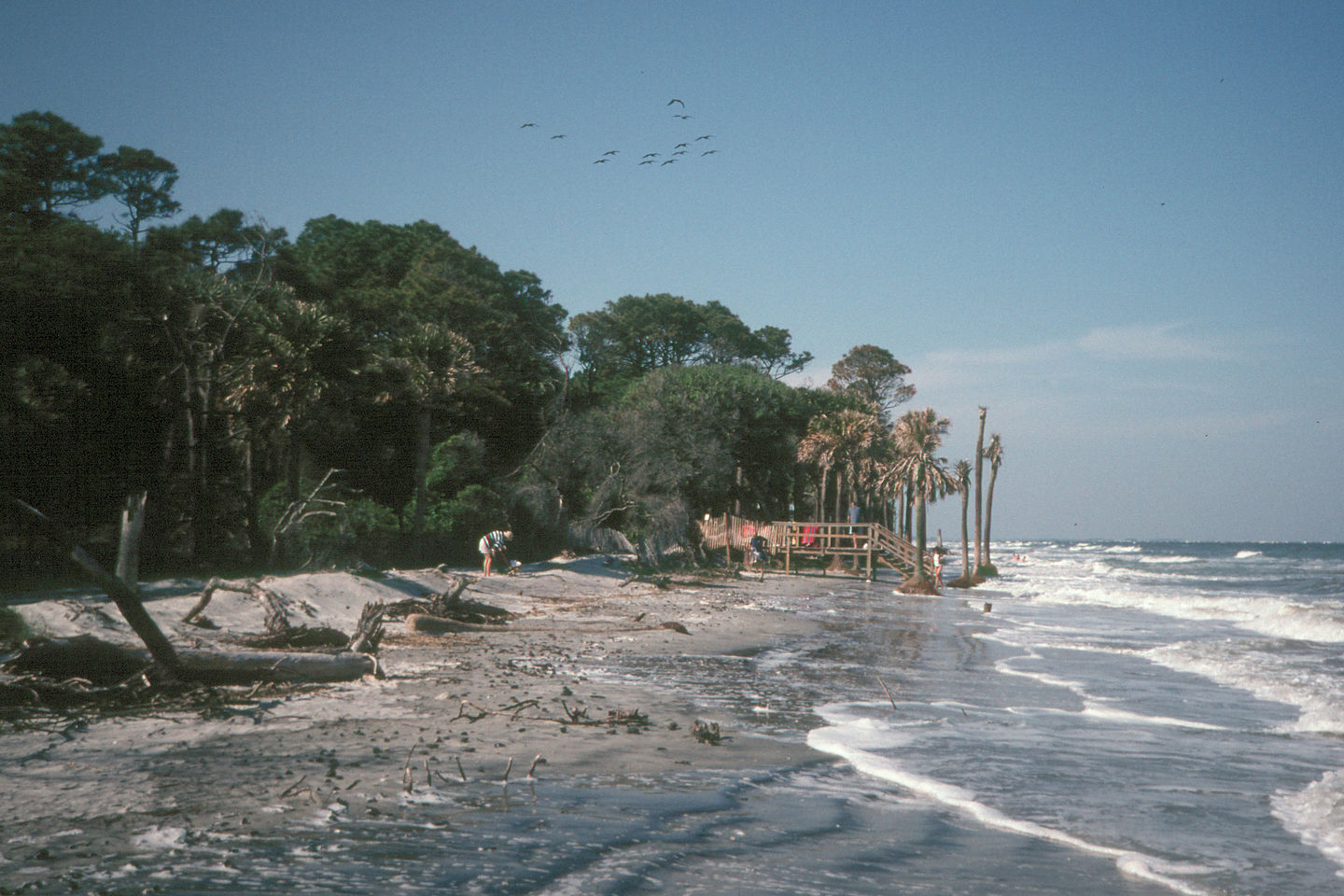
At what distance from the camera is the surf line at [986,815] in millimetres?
4797

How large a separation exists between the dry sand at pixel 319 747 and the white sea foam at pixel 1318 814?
3152 millimetres

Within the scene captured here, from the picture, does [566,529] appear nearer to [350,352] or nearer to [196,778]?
[350,352]

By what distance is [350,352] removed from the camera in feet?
83.9

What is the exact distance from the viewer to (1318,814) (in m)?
6.24

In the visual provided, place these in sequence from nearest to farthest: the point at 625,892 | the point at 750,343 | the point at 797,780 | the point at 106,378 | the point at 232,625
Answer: the point at 625,892
the point at 797,780
the point at 106,378
the point at 232,625
the point at 750,343

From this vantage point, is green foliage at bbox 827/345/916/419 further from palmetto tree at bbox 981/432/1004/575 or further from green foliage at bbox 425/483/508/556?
green foliage at bbox 425/483/508/556

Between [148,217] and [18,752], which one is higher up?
[148,217]

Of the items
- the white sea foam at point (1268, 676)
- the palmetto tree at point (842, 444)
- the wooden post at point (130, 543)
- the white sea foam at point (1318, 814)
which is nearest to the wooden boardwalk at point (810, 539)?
the palmetto tree at point (842, 444)

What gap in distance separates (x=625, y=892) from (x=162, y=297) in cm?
1127

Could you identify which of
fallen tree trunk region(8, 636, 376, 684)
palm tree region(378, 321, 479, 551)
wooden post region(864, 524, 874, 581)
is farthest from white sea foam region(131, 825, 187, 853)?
wooden post region(864, 524, 874, 581)

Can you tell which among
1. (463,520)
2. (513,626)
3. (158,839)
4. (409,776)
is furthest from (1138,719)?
(463,520)

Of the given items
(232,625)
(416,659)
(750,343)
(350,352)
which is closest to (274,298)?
(350,352)

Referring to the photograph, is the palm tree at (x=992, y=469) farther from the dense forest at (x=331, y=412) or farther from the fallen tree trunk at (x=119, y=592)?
the fallen tree trunk at (x=119, y=592)

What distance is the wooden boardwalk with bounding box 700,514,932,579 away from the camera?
129ft
